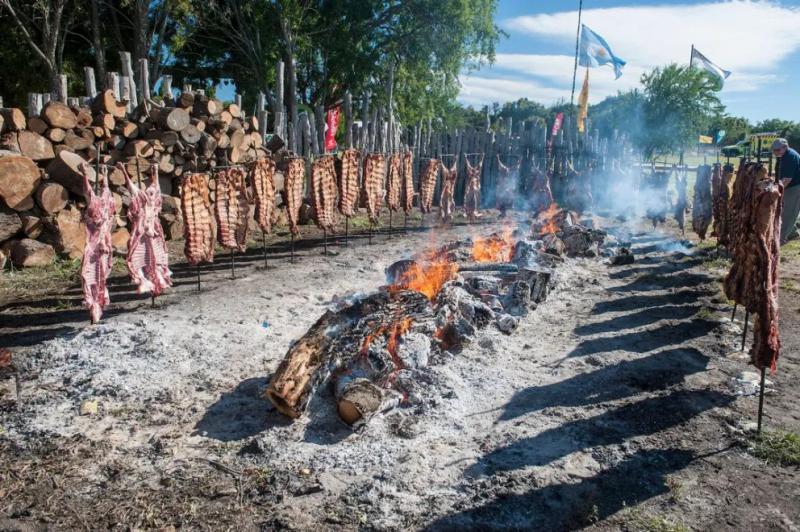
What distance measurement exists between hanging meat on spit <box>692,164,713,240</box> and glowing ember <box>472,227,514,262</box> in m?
5.00

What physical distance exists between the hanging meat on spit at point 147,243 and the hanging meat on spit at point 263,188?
225 cm

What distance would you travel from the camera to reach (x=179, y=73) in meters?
24.6

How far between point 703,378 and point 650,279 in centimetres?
438

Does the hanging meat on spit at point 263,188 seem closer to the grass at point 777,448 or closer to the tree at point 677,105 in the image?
the grass at point 777,448

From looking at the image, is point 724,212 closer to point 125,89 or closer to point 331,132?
point 331,132

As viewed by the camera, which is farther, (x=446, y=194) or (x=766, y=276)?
(x=446, y=194)

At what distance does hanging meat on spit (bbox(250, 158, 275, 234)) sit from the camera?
9.10 metres

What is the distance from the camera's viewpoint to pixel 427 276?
7871mm

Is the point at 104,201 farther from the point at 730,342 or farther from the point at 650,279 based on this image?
the point at 650,279

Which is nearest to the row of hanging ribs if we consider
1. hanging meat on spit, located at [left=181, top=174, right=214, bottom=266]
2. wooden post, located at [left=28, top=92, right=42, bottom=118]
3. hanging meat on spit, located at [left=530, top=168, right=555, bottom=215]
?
hanging meat on spit, located at [left=181, top=174, right=214, bottom=266]

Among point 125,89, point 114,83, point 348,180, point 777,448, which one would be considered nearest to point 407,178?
point 348,180

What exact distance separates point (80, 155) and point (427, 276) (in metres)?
6.92

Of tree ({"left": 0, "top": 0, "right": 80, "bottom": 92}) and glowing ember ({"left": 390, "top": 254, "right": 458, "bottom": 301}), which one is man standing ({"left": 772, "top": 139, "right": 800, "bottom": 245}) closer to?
glowing ember ({"left": 390, "top": 254, "right": 458, "bottom": 301})

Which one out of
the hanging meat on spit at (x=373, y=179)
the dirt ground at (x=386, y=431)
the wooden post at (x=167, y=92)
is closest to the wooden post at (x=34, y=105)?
the wooden post at (x=167, y=92)
